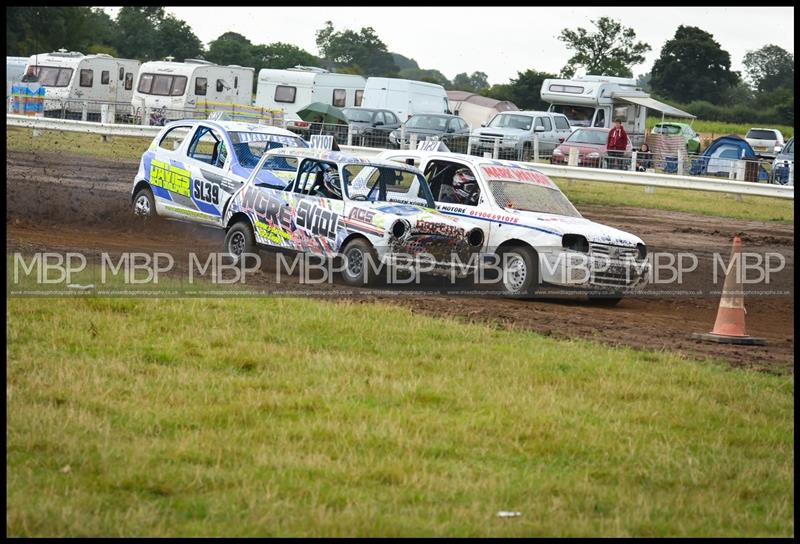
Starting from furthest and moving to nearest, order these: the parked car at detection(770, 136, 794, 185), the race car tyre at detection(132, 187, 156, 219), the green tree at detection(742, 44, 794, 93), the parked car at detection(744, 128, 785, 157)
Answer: the green tree at detection(742, 44, 794, 93)
the parked car at detection(744, 128, 785, 157)
the parked car at detection(770, 136, 794, 185)
the race car tyre at detection(132, 187, 156, 219)

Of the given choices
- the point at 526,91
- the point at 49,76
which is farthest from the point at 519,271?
the point at 526,91

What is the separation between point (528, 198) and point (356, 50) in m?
99.3

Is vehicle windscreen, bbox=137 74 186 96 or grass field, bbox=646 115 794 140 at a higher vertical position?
grass field, bbox=646 115 794 140

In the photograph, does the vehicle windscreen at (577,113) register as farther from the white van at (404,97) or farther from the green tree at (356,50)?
the green tree at (356,50)

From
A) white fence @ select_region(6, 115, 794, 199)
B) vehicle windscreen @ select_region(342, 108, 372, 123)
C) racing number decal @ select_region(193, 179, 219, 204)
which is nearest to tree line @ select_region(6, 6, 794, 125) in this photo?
vehicle windscreen @ select_region(342, 108, 372, 123)

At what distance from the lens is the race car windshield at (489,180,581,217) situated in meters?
14.5

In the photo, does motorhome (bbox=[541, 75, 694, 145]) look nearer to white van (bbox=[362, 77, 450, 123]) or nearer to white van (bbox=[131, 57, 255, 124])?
white van (bbox=[362, 77, 450, 123])

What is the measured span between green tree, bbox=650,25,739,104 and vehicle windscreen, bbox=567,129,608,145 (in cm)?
5113

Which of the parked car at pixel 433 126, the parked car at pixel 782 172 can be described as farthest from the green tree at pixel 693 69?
the parked car at pixel 782 172

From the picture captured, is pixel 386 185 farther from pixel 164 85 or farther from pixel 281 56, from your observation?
pixel 281 56

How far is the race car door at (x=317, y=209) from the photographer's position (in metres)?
13.9

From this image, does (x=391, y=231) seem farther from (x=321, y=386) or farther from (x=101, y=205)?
(x=101, y=205)

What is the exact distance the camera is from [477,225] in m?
14.2

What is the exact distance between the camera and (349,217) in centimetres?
1379
